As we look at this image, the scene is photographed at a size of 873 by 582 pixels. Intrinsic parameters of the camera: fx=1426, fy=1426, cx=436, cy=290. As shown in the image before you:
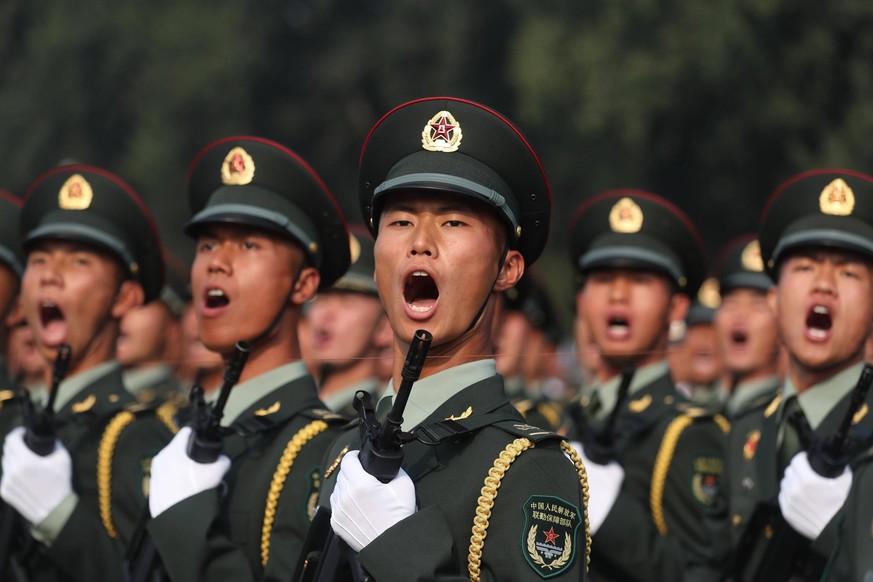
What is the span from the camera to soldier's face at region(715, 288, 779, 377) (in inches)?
368

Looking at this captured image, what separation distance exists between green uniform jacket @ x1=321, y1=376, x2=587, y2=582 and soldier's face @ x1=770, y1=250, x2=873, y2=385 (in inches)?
82.7

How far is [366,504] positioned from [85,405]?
8.59 ft

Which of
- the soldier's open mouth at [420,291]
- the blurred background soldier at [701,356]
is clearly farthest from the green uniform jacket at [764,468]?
the blurred background soldier at [701,356]

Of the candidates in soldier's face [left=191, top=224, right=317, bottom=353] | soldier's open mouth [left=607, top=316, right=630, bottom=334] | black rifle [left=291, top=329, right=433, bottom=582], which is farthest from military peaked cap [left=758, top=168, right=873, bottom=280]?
black rifle [left=291, top=329, right=433, bottom=582]

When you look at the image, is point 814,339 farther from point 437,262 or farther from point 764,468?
point 437,262

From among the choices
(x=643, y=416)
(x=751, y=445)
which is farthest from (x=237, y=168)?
(x=751, y=445)

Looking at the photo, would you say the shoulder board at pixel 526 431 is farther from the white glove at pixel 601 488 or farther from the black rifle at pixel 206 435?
the white glove at pixel 601 488

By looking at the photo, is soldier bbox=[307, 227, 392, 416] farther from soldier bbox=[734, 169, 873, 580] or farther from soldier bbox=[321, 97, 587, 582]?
soldier bbox=[321, 97, 587, 582]

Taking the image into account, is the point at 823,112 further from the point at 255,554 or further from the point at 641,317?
the point at 255,554

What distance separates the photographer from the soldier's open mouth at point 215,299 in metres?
5.36

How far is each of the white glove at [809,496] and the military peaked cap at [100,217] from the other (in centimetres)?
292

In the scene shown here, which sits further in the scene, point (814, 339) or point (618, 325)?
point (618, 325)

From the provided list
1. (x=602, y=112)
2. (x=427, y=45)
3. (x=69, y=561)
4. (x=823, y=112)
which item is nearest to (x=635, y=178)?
(x=602, y=112)

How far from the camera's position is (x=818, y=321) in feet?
18.9
